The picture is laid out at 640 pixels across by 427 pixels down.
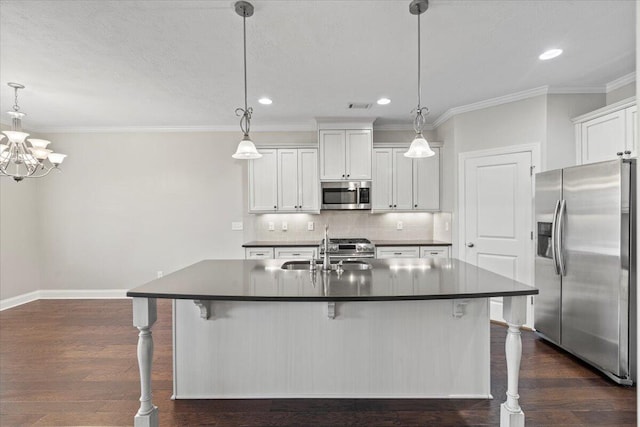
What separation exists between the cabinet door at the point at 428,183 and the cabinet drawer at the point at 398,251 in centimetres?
62

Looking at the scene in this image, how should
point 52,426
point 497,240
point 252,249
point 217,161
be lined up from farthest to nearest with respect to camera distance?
point 217,161
point 252,249
point 497,240
point 52,426

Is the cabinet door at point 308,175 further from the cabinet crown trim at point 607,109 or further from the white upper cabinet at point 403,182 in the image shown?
the cabinet crown trim at point 607,109

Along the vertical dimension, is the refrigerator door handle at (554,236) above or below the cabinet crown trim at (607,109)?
below

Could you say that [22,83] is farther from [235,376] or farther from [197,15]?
[235,376]

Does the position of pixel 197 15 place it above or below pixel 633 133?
above

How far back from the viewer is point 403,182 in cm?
470

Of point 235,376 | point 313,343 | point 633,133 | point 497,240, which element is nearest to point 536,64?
point 633,133

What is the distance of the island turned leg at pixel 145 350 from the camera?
1.90m

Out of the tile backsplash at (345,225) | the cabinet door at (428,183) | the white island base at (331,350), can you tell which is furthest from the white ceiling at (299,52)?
the white island base at (331,350)

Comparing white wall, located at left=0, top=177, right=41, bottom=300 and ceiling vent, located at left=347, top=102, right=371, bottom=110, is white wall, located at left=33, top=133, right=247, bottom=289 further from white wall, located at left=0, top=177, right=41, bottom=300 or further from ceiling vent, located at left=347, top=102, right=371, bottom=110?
ceiling vent, located at left=347, top=102, right=371, bottom=110

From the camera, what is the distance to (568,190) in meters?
2.92

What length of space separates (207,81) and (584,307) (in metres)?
3.96

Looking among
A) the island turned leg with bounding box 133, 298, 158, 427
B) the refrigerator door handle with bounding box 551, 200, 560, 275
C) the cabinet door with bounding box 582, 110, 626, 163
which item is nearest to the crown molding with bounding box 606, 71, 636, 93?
the cabinet door with bounding box 582, 110, 626, 163

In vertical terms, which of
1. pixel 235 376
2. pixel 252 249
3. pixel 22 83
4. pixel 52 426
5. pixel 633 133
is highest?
pixel 22 83
